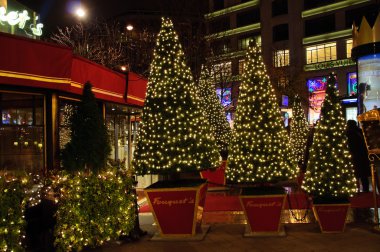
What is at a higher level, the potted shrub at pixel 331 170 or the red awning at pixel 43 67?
the red awning at pixel 43 67

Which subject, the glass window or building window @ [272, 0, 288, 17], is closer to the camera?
the glass window

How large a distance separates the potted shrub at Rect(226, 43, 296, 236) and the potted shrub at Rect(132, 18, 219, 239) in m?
0.62

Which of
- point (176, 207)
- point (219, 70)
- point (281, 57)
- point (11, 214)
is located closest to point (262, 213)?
point (176, 207)

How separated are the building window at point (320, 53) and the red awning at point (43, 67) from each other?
139ft

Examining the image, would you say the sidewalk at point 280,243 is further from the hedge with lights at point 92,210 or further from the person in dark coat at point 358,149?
the person in dark coat at point 358,149

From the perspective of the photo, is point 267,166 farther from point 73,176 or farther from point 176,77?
point 73,176

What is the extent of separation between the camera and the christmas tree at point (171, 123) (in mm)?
→ 8453

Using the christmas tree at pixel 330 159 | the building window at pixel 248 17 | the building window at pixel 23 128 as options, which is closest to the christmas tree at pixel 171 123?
the christmas tree at pixel 330 159

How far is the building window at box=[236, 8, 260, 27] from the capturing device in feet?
186

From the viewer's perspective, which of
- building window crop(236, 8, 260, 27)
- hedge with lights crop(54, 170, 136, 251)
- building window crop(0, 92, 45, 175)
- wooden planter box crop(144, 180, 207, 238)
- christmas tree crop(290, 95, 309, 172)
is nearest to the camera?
hedge with lights crop(54, 170, 136, 251)

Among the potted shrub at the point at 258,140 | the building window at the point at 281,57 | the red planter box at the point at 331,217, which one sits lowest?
the red planter box at the point at 331,217

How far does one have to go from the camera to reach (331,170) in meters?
8.60

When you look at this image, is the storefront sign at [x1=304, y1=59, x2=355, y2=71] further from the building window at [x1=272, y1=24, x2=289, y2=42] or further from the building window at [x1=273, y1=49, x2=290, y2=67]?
the building window at [x1=272, y1=24, x2=289, y2=42]

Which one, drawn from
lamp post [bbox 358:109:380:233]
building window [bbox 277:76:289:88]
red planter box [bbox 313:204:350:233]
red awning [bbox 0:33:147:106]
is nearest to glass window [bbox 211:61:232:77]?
building window [bbox 277:76:289:88]
